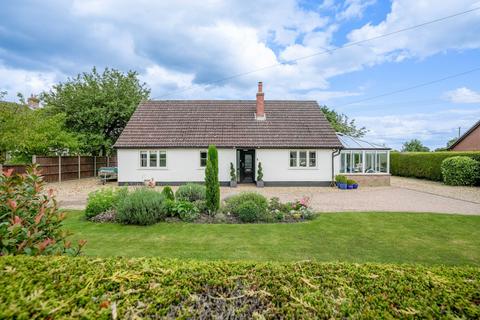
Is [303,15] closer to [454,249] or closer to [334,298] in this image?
[454,249]

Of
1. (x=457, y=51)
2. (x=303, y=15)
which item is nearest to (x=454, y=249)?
(x=303, y=15)

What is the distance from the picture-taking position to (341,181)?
61.4ft

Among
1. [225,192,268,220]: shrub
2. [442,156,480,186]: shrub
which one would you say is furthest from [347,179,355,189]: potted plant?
[225,192,268,220]: shrub

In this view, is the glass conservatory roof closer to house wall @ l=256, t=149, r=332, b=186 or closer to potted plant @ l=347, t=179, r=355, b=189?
house wall @ l=256, t=149, r=332, b=186

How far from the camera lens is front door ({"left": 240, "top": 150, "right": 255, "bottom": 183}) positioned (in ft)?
68.7

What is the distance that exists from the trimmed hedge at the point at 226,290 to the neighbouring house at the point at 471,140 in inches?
1446

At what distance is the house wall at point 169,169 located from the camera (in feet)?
64.8

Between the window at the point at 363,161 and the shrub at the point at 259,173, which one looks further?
the window at the point at 363,161

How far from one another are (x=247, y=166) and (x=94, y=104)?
651 inches

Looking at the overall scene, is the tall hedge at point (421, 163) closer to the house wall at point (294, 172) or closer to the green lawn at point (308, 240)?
the house wall at point (294, 172)

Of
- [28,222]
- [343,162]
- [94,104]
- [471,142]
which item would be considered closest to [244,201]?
[28,222]

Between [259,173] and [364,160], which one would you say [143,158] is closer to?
[259,173]

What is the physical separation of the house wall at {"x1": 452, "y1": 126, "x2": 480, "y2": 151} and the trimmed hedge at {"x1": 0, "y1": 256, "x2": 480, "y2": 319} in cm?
3667

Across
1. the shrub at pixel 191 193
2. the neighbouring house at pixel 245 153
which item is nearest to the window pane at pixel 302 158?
the neighbouring house at pixel 245 153
